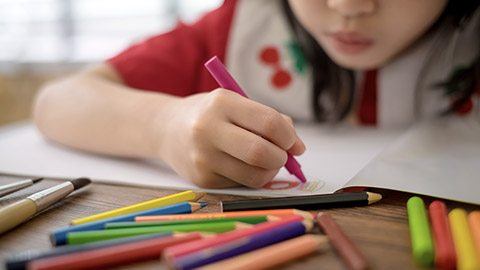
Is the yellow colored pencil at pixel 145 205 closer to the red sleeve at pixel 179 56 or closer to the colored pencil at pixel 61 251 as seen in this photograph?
the colored pencil at pixel 61 251

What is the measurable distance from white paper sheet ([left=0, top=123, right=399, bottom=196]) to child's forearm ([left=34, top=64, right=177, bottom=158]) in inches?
0.7

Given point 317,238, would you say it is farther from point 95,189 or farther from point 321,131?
point 321,131

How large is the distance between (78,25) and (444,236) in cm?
167

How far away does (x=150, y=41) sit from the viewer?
2.30 ft

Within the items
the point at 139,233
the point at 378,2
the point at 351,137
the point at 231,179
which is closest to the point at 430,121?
the point at 351,137

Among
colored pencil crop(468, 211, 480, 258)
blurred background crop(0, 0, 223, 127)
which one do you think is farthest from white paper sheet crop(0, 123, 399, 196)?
blurred background crop(0, 0, 223, 127)

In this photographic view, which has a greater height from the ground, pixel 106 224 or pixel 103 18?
pixel 103 18

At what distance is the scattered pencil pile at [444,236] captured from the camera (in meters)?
0.22

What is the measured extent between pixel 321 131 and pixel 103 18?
1.27 metres

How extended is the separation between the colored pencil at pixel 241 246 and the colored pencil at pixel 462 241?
83mm

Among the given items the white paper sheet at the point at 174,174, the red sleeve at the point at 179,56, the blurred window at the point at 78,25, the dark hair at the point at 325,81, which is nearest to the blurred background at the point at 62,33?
the blurred window at the point at 78,25

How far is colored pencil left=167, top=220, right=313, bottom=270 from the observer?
0.21 m

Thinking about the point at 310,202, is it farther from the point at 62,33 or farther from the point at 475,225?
the point at 62,33

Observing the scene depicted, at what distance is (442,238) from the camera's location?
24cm
